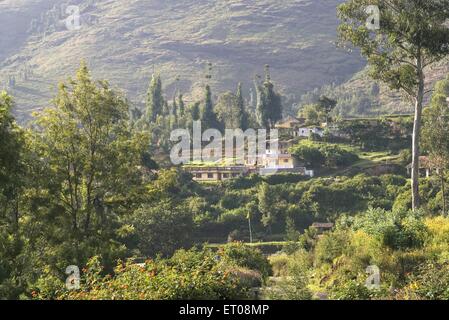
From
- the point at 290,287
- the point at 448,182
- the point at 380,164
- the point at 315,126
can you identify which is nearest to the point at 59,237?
the point at 290,287

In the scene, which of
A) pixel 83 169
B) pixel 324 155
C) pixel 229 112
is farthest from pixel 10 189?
pixel 229 112

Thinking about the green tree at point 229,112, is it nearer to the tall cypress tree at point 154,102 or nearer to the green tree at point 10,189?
the tall cypress tree at point 154,102

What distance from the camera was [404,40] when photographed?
2108cm

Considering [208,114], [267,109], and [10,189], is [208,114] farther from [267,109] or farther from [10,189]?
[10,189]

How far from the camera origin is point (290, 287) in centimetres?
1144

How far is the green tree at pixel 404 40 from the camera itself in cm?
2053

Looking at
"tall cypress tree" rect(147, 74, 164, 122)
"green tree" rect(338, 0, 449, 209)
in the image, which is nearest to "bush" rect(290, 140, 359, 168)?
"tall cypress tree" rect(147, 74, 164, 122)

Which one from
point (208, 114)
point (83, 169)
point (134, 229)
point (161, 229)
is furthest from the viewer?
point (208, 114)

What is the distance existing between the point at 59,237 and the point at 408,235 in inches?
352

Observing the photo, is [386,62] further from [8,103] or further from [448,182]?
[448,182]

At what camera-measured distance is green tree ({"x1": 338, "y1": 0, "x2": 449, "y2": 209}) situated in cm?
2053

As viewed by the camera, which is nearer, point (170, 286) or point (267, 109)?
point (170, 286)

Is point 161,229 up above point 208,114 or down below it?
below

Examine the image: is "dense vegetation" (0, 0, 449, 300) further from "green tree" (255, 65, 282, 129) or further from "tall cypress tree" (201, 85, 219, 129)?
"tall cypress tree" (201, 85, 219, 129)
